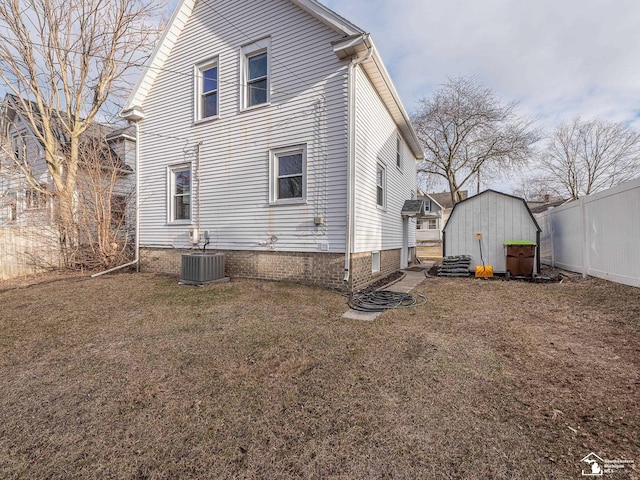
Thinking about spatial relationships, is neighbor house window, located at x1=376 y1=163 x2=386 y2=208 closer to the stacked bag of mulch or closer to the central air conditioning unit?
the stacked bag of mulch

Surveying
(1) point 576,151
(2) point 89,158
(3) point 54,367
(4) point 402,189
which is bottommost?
(3) point 54,367

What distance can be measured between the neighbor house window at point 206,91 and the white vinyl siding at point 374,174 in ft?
15.1

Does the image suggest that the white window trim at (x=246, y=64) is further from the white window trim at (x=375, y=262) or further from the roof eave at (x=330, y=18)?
the white window trim at (x=375, y=262)

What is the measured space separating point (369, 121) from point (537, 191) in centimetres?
3703

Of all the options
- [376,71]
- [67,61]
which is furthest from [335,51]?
[67,61]

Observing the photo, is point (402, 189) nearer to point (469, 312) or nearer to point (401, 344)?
point (469, 312)

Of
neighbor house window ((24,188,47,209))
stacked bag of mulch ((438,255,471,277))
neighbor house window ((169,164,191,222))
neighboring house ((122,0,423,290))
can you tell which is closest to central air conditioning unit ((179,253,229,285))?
neighboring house ((122,0,423,290))

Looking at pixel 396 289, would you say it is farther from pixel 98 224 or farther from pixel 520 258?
pixel 98 224

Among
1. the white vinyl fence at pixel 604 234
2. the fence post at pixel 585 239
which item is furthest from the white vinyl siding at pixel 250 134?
the fence post at pixel 585 239

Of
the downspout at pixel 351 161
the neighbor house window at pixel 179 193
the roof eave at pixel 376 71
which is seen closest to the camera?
the roof eave at pixel 376 71

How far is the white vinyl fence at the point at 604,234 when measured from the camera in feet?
19.2

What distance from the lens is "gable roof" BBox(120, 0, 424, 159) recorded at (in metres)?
6.59

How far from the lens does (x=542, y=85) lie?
1770cm

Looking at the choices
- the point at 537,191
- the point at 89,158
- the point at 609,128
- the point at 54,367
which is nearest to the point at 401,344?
the point at 54,367
